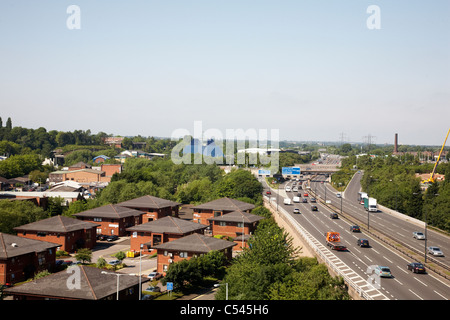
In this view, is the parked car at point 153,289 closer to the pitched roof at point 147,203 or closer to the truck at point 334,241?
the truck at point 334,241

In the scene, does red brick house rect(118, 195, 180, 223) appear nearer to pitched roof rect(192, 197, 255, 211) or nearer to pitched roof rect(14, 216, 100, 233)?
pitched roof rect(192, 197, 255, 211)

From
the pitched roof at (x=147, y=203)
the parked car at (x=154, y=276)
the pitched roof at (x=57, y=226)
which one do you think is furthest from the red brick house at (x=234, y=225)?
the parked car at (x=154, y=276)

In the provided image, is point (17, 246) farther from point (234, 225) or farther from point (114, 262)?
point (234, 225)

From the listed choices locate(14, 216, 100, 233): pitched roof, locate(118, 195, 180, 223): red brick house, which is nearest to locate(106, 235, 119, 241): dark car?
locate(14, 216, 100, 233): pitched roof

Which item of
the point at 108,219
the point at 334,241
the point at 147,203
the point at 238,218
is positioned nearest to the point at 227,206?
the point at 238,218
